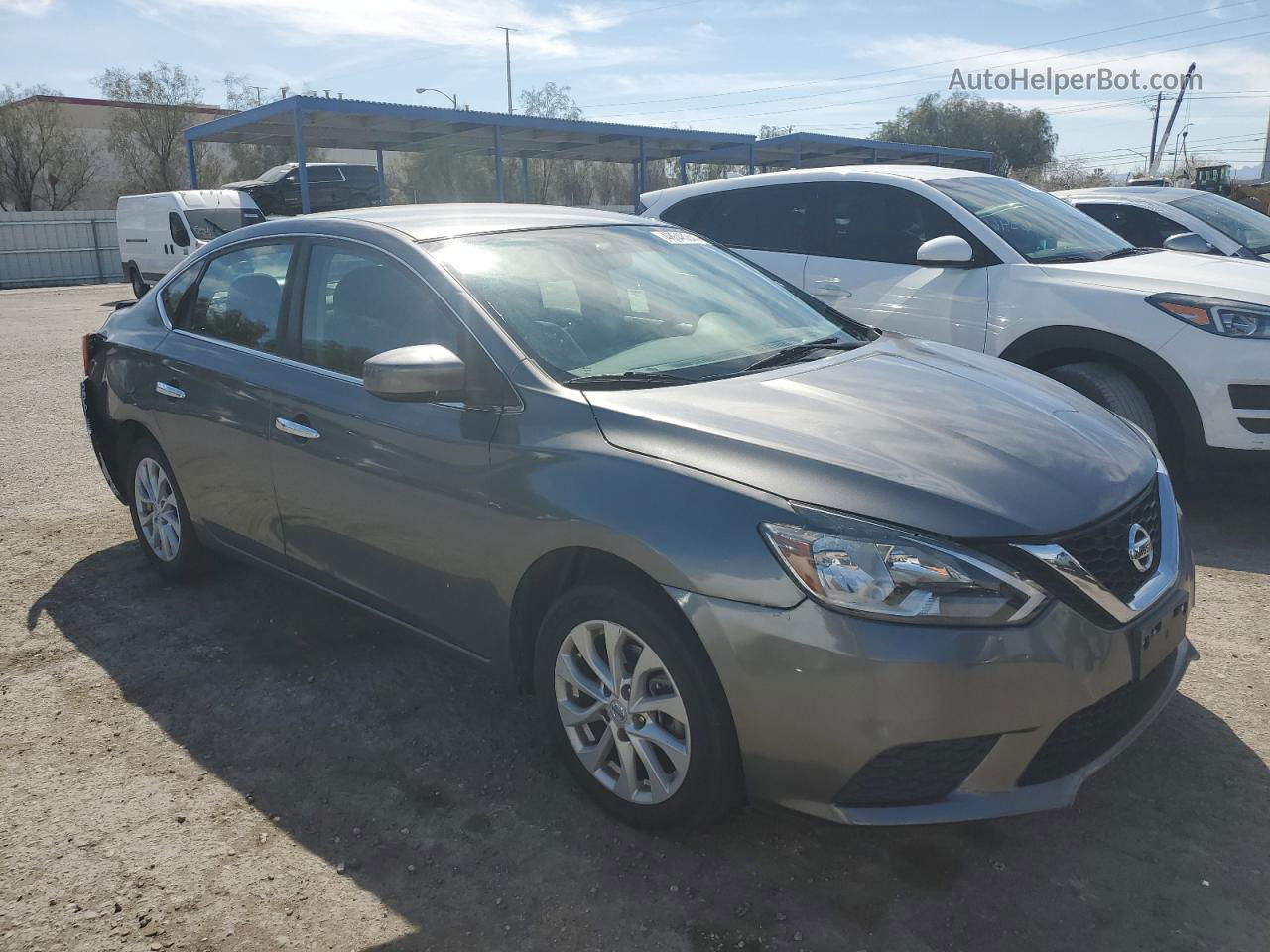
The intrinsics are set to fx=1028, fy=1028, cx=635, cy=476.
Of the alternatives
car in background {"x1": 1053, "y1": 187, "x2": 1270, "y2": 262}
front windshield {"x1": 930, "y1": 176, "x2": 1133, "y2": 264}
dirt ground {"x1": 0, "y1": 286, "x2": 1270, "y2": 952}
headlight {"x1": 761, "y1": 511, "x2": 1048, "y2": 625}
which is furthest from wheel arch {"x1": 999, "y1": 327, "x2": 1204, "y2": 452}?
car in background {"x1": 1053, "y1": 187, "x2": 1270, "y2": 262}

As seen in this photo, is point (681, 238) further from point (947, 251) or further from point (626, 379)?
point (947, 251)

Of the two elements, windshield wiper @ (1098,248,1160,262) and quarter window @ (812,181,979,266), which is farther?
quarter window @ (812,181,979,266)

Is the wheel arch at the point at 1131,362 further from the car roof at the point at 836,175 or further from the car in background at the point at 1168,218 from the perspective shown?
the car in background at the point at 1168,218

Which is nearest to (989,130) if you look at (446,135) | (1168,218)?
(446,135)

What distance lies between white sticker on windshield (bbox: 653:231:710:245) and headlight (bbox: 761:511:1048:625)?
207 cm

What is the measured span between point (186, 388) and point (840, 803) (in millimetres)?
3124

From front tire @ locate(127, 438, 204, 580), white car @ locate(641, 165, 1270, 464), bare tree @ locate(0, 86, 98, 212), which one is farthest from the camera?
bare tree @ locate(0, 86, 98, 212)

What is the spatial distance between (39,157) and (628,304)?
4627cm

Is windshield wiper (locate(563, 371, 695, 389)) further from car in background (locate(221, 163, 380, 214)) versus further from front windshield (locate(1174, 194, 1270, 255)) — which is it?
car in background (locate(221, 163, 380, 214))

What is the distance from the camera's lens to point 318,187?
76.6 feet

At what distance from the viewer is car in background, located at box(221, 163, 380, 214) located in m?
23.4

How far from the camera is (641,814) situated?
9.05 feet

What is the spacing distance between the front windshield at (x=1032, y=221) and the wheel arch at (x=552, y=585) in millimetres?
4109

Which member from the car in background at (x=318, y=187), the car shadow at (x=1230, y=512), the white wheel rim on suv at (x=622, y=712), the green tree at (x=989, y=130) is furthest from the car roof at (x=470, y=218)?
the green tree at (x=989, y=130)
